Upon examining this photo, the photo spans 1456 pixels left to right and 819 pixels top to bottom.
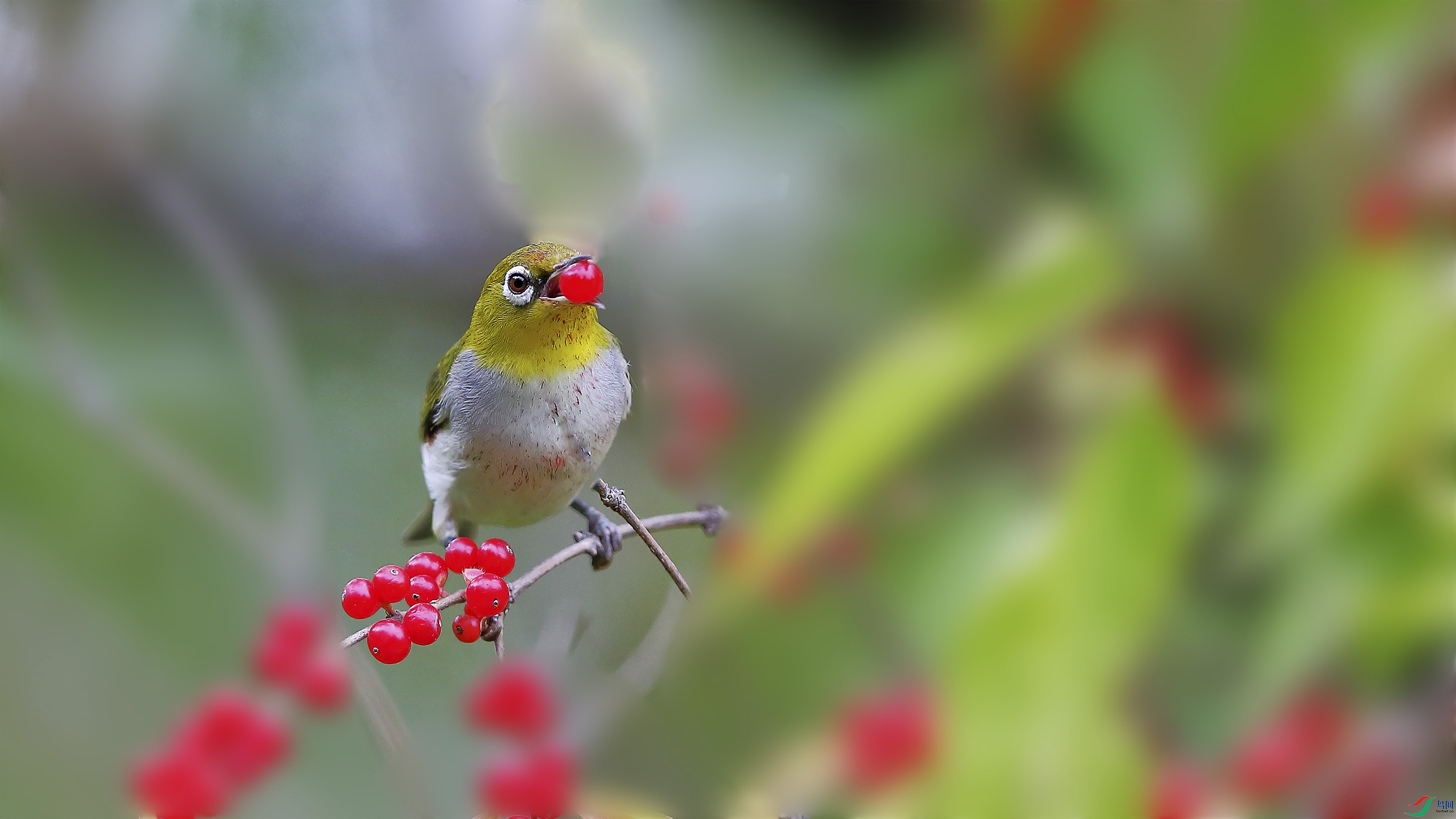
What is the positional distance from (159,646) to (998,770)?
57 centimetres

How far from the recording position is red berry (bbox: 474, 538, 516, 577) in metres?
0.31

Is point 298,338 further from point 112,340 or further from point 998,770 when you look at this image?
point 998,770

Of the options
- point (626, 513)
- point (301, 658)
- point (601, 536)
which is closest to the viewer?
point (626, 513)

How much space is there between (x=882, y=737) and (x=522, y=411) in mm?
250

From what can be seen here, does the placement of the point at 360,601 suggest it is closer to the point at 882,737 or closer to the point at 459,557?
the point at 459,557

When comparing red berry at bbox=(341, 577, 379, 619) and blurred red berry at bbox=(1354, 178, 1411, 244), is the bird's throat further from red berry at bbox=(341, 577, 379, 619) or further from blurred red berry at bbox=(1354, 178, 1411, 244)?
blurred red berry at bbox=(1354, 178, 1411, 244)

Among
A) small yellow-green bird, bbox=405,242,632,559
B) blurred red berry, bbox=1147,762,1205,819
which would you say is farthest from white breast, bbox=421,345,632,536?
blurred red berry, bbox=1147,762,1205,819

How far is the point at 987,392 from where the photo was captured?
0.38m

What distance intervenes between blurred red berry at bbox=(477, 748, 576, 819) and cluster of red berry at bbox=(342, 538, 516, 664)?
0.09 m

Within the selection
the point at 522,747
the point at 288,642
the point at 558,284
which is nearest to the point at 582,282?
the point at 558,284

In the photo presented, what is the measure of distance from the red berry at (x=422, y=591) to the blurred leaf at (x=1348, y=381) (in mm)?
331

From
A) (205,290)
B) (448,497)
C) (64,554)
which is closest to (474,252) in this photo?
(448,497)

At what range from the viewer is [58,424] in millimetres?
619

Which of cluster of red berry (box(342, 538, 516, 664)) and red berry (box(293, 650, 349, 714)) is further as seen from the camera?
red berry (box(293, 650, 349, 714))
